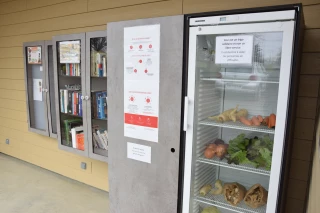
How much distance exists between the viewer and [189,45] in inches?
62.4

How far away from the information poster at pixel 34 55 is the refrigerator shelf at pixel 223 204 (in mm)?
2717

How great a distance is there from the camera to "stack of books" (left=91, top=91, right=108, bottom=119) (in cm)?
261

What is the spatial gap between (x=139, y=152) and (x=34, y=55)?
7.69 ft

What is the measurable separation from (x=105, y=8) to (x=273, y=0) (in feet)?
5.79

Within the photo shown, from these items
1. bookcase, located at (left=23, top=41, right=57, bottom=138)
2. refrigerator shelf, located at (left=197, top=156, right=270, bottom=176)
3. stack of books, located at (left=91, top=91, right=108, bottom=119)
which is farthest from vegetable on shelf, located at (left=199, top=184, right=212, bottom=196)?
bookcase, located at (left=23, top=41, right=57, bottom=138)

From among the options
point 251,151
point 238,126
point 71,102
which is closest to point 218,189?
point 251,151

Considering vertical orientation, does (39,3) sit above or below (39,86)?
above

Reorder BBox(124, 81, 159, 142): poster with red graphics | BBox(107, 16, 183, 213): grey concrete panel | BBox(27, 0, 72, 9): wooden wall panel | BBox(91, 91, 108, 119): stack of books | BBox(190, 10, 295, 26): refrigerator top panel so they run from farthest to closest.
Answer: BBox(27, 0, 72, 9): wooden wall panel < BBox(91, 91, 108, 119): stack of books < BBox(124, 81, 159, 142): poster with red graphics < BBox(107, 16, 183, 213): grey concrete panel < BBox(190, 10, 295, 26): refrigerator top panel

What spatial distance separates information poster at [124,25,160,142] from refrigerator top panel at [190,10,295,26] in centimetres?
33

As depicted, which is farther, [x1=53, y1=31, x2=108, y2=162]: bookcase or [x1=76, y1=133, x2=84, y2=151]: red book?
[x1=76, y1=133, x2=84, y2=151]: red book

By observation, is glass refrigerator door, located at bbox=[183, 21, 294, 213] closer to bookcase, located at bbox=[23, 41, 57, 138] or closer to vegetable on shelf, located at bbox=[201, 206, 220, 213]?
vegetable on shelf, located at bbox=[201, 206, 220, 213]

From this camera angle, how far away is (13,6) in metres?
3.72

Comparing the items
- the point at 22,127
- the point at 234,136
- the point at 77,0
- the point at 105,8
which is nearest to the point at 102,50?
the point at 105,8

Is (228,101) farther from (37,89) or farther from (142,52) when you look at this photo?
(37,89)
